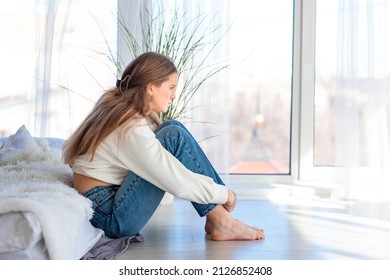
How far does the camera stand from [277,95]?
464 centimetres

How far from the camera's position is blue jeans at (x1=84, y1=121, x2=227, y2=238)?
2.74 meters

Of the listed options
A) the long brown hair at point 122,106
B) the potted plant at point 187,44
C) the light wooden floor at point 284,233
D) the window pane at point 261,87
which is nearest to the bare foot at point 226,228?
the light wooden floor at point 284,233

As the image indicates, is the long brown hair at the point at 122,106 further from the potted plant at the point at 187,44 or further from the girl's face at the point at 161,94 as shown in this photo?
the potted plant at the point at 187,44

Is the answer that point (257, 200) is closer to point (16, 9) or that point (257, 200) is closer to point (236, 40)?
point (236, 40)

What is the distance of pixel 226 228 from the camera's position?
2.99 metres

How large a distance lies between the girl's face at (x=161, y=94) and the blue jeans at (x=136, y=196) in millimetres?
99

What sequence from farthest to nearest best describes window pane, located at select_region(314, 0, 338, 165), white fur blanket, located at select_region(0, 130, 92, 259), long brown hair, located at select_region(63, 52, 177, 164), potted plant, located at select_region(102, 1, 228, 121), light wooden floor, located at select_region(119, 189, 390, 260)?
window pane, located at select_region(314, 0, 338, 165) < potted plant, located at select_region(102, 1, 228, 121) < light wooden floor, located at select_region(119, 189, 390, 260) < long brown hair, located at select_region(63, 52, 177, 164) < white fur blanket, located at select_region(0, 130, 92, 259)

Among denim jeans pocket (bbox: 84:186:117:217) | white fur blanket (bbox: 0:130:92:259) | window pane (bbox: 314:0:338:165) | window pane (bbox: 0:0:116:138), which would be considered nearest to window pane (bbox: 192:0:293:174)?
window pane (bbox: 314:0:338:165)

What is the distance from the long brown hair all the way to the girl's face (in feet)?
0.06

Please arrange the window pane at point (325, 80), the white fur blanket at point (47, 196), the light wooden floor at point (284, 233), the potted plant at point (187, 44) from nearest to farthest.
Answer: the white fur blanket at point (47, 196), the light wooden floor at point (284, 233), the potted plant at point (187, 44), the window pane at point (325, 80)

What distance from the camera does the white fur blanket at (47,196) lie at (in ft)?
7.33

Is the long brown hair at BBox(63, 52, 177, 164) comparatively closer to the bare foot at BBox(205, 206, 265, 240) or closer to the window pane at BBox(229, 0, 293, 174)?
the bare foot at BBox(205, 206, 265, 240)

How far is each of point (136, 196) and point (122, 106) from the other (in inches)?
14.6

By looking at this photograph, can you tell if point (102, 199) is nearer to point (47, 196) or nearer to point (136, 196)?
point (136, 196)
